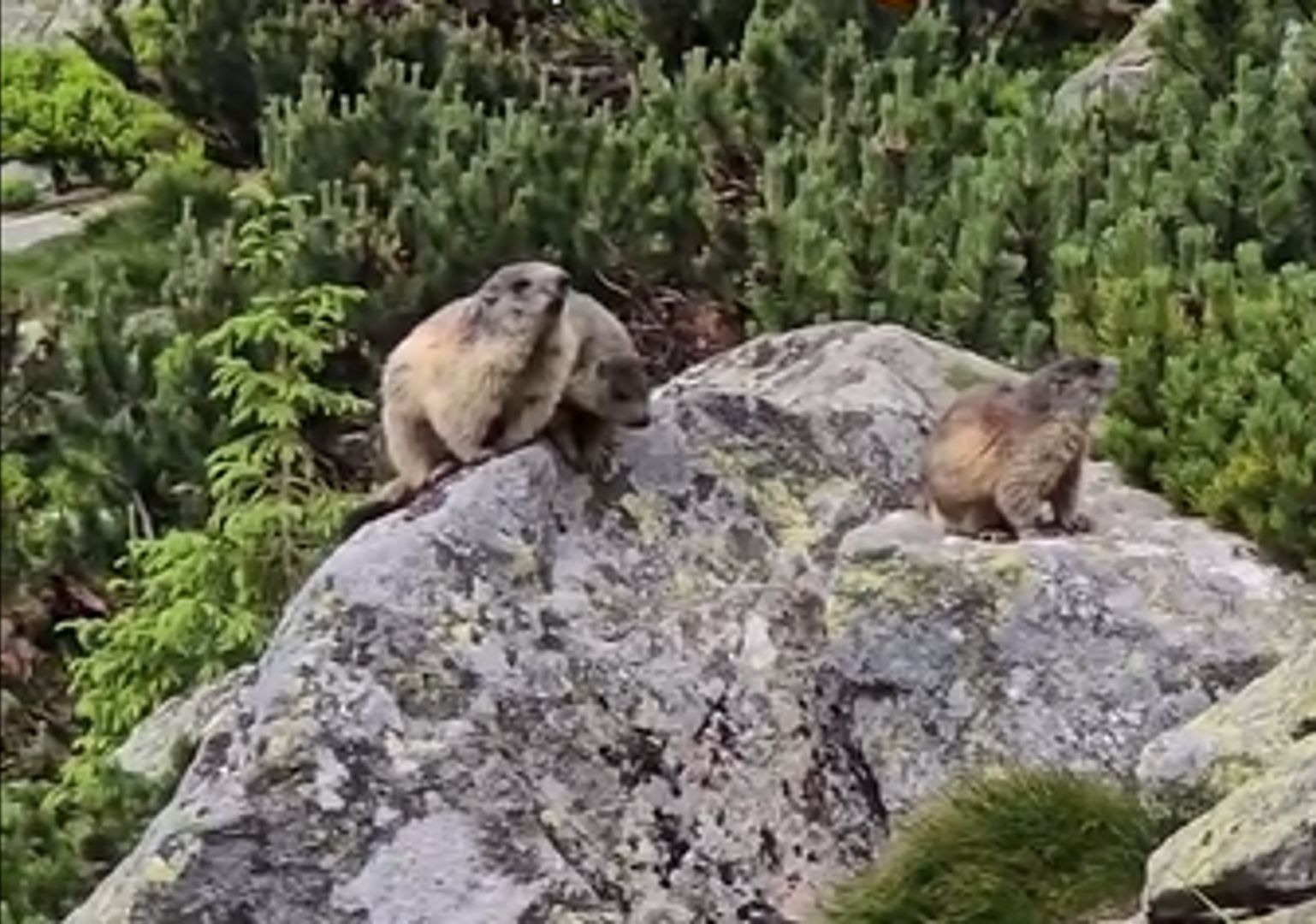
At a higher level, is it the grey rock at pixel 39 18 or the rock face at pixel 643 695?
the rock face at pixel 643 695

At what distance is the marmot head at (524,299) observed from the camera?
8.35m

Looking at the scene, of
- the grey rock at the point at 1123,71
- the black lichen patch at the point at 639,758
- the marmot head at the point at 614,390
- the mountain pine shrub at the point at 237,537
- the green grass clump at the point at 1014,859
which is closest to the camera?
the green grass clump at the point at 1014,859

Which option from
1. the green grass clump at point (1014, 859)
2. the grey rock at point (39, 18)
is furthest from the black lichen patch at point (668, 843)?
the grey rock at point (39, 18)

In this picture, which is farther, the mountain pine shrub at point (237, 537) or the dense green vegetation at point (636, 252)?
the mountain pine shrub at point (237, 537)

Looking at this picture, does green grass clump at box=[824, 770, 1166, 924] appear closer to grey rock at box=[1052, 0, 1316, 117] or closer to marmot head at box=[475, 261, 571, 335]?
marmot head at box=[475, 261, 571, 335]

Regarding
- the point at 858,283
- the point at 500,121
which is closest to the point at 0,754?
the point at 500,121

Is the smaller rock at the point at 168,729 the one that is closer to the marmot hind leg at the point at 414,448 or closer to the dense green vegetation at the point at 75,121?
the marmot hind leg at the point at 414,448

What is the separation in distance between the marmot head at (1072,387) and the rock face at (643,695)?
17.0 inches

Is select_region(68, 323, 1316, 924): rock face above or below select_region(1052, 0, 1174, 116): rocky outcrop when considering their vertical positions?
above

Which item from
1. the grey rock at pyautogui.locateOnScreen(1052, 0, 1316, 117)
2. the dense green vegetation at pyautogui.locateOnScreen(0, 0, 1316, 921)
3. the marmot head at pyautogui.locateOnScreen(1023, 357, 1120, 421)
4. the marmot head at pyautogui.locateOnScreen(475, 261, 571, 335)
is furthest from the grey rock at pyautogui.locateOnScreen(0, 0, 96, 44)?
the marmot head at pyautogui.locateOnScreen(1023, 357, 1120, 421)

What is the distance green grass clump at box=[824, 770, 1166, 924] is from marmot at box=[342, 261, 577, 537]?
1.77 metres

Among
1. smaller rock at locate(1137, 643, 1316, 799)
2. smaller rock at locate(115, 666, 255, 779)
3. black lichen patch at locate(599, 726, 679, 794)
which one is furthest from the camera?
smaller rock at locate(115, 666, 255, 779)

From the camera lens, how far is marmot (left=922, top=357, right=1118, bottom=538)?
8.40 meters

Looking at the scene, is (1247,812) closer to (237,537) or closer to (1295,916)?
(1295,916)
